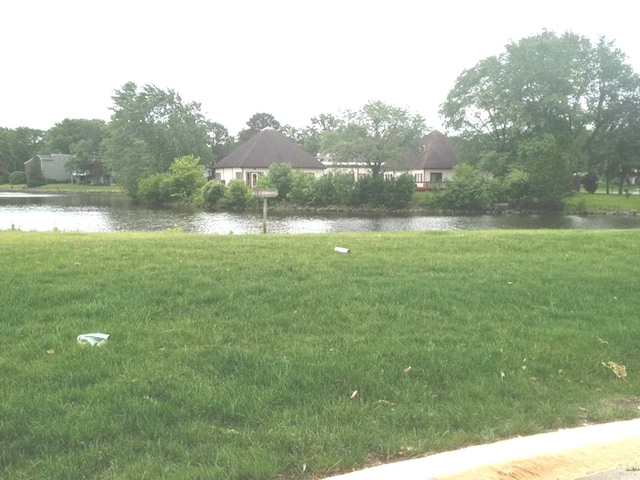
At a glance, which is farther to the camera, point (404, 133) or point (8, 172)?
point (8, 172)

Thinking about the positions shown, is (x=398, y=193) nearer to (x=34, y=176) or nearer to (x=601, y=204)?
(x=601, y=204)

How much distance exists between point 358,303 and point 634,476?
3.33m

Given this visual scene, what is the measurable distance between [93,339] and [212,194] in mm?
48189

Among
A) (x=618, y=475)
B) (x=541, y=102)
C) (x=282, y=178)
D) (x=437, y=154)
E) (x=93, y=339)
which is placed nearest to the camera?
(x=618, y=475)

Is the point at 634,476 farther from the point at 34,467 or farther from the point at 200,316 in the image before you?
the point at 200,316

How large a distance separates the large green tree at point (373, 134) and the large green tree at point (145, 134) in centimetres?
2275

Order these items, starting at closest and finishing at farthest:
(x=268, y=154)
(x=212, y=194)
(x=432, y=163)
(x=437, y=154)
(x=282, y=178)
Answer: (x=282, y=178) → (x=212, y=194) → (x=268, y=154) → (x=432, y=163) → (x=437, y=154)

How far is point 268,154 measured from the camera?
61656 millimetres

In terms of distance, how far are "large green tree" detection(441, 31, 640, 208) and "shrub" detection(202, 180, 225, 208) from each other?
Answer: 854 inches

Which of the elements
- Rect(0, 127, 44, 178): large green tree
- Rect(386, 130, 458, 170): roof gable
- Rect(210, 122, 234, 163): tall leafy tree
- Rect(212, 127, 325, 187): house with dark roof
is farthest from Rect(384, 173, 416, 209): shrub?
Rect(0, 127, 44, 178): large green tree

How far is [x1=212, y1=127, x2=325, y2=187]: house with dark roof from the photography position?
60.2 metres

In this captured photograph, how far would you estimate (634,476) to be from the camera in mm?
3180

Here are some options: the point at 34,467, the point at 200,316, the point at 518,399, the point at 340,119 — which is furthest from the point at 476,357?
the point at 340,119

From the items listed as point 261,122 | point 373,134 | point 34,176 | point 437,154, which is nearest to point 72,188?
point 34,176
